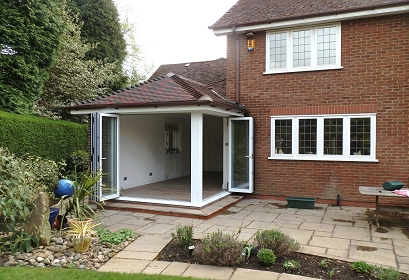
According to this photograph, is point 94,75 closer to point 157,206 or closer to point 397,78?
point 157,206

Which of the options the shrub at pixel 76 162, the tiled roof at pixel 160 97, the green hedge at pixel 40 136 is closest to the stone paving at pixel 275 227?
the tiled roof at pixel 160 97

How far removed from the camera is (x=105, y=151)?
28.3 ft

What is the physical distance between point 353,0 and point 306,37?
161 cm

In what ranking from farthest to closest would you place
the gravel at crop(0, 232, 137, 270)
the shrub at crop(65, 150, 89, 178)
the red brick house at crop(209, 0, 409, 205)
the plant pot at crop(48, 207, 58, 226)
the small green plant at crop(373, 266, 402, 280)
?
the shrub at crop(65, 150, 89, 178)
the red brick house at crop(209, 0, 409, 205)
the plant pot at crop(48, 207, 58, 226)
the gravel at crop(0, 232, 137, 270)
the small green plant at crop(373, 266, 402, 280)

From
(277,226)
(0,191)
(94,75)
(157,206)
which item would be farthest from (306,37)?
(94,75)

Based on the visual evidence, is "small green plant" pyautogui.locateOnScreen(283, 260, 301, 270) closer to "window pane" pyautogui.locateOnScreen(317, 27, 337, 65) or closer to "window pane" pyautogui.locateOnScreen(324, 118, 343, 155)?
"window pane" pyautogui.locateOnScreen(324, 118, 343, 155)

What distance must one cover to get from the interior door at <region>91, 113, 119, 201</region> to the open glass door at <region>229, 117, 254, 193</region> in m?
3.46

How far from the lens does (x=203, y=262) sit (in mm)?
4762

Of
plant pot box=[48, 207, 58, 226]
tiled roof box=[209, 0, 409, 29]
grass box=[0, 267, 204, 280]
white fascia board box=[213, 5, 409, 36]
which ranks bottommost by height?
grass box=[0, 267, 204, 280]

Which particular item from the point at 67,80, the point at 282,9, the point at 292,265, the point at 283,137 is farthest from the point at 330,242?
the point at 67,80

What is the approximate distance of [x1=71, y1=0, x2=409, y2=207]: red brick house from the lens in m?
8.52

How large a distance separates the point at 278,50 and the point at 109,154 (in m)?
5.86

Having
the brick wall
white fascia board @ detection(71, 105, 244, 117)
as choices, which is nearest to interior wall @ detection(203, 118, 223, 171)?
the brick wall

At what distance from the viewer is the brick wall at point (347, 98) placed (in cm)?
859
